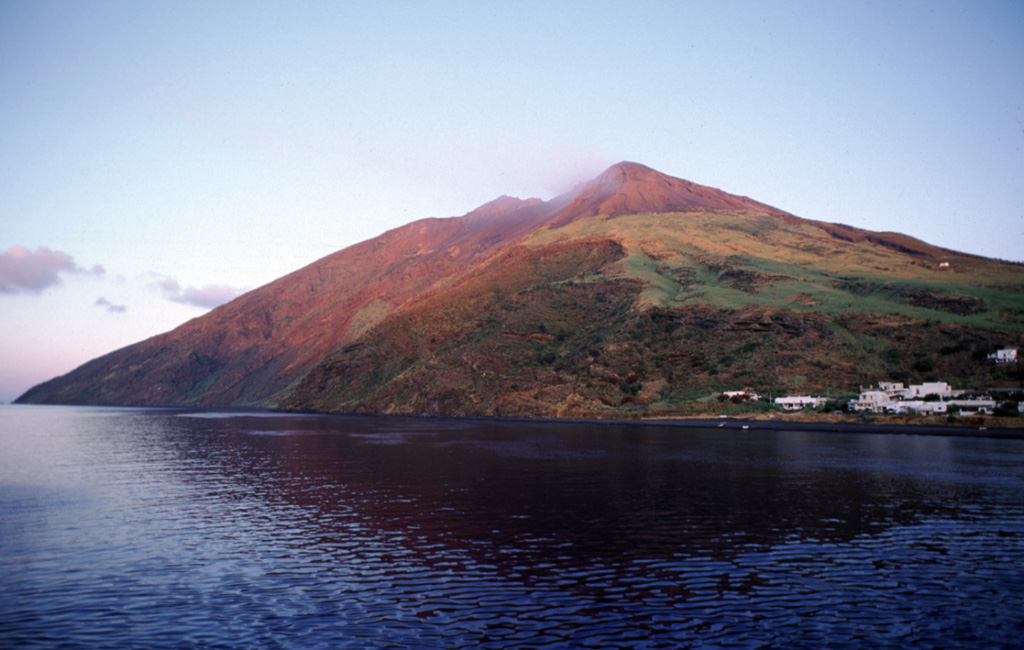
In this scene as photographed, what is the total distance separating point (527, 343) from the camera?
5502 inches

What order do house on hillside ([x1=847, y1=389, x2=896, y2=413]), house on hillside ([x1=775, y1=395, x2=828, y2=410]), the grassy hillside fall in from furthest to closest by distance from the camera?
the grassy hillside < house on hillside ([x1=775, y1=395, x2=828, y2=410]) < house on hillside ([x1=847, y1=389, x2=896, y2=413])

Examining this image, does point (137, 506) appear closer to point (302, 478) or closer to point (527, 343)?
point (302, 478)

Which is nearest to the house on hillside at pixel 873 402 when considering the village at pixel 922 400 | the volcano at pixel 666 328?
the village at pixel 922 400

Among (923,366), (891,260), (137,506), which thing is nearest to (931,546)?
(137,506)

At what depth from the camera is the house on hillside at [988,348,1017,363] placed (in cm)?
9962

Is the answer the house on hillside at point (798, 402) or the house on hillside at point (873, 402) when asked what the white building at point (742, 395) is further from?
the house on hillside at point (873, 402)

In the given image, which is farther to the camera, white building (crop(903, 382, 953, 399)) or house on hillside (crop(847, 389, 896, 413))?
white building (crop(903, 382, 953, 399))

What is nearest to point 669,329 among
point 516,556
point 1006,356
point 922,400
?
point 922,400

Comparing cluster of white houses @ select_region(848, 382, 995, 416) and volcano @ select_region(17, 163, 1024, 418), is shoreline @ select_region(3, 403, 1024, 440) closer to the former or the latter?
cluster of white houses @ select_region(848, 382, 995, 416)

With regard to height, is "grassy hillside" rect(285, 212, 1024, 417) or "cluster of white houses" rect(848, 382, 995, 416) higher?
"grassy hillside" rect(285, 212, 1024, 417)

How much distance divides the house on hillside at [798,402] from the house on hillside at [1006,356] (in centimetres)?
2749

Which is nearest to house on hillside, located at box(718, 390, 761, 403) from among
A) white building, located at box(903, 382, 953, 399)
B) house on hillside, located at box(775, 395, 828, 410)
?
house on hillside, located at box(775, 395, 828, 410)

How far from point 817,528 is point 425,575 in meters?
15.4

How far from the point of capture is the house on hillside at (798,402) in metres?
97.2
